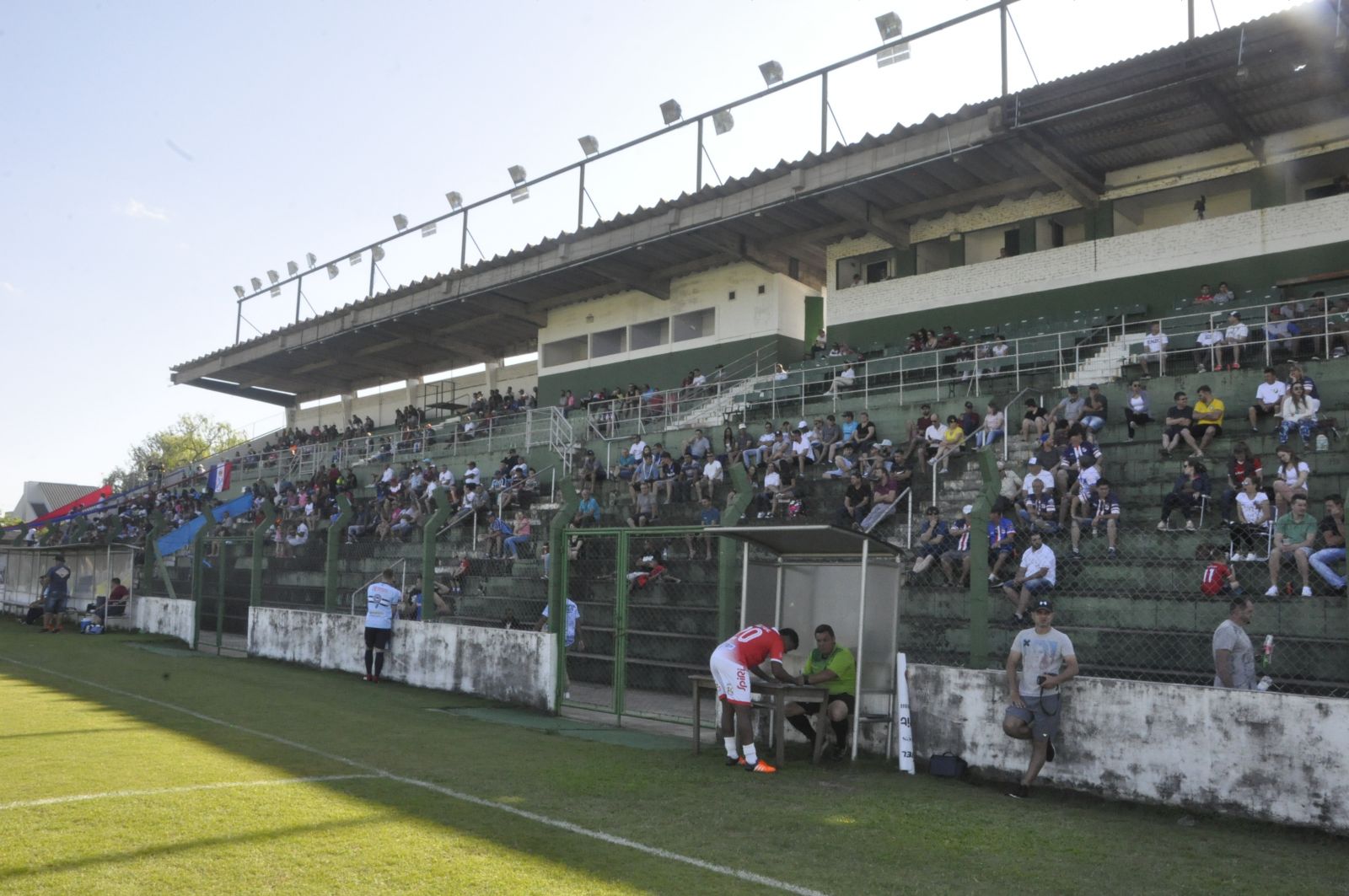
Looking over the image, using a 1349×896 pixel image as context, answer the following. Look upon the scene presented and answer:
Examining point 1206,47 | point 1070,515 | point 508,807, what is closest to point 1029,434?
point 1070,515

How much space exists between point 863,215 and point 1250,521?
1468 cm

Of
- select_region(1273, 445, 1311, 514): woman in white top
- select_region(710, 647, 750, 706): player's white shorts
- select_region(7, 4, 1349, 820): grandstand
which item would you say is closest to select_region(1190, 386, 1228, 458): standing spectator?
select_region(7, 4, 1349, 820): grandstand

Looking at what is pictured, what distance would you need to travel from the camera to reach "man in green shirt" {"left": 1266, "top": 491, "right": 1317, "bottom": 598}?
11.0 meters

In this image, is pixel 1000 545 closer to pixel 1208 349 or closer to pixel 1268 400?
pixel 1268 400

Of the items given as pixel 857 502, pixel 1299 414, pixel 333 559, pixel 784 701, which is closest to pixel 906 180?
pixel 857 502

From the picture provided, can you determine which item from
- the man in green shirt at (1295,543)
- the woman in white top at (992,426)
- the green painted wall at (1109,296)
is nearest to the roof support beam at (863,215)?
the green painted wall at (1109,296)

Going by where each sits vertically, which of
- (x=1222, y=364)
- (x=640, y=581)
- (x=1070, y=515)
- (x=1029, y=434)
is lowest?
(x=640, y=581)

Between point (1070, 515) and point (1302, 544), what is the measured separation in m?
2.90

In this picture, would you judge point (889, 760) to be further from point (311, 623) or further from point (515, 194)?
point (515, 194)

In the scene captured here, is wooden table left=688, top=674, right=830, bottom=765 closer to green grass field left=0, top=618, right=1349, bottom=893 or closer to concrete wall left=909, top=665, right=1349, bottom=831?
green grass field left=0, top=618, right=1349, bottom=893

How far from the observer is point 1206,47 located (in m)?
18.5

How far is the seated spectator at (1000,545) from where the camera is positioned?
13141 mm

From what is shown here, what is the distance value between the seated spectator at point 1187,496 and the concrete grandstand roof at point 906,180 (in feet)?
28.0

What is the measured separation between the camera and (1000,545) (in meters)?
13.4
